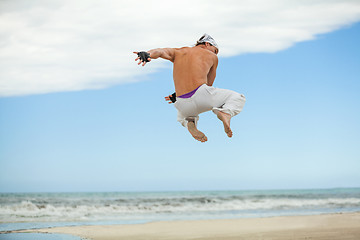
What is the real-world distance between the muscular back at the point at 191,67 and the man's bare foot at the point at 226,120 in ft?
1.20

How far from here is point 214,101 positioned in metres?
4.35

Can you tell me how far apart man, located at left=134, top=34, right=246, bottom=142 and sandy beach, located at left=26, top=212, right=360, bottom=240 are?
547cm

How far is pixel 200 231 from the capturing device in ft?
33.4

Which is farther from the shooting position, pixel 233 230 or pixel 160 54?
pixel 233 230

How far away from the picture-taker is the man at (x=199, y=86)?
4.31 metres

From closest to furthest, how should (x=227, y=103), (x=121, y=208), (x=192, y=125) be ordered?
(x=227, y=103), (x=192, y=125), (x=121, y=208)

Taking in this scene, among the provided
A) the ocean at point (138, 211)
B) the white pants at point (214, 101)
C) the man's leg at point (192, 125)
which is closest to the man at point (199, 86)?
the white pants at point (214, 101)

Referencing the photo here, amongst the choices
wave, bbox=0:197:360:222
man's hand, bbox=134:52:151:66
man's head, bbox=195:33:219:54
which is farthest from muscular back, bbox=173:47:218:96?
wave, bbox=0:197:360:222

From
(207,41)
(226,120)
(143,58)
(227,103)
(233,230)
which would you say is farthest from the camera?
(233,230)

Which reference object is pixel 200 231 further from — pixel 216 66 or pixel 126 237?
pixel 216 66

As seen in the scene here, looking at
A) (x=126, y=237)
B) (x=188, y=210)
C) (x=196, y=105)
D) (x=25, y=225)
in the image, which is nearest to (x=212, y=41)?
(x=196, y=105)

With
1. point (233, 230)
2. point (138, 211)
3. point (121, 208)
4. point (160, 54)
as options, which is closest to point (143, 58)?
point (160, 54)

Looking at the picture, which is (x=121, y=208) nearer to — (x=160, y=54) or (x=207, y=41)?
(x=207, y=41)

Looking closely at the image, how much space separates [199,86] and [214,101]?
0.66ft
